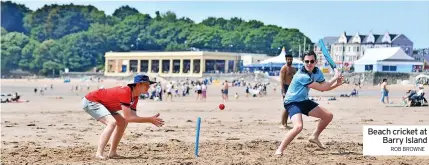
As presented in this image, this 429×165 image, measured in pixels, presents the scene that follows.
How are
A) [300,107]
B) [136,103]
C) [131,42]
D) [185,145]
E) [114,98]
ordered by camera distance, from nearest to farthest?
[114,98] < [136,103] < [300,107] < [185,145] < [131,42]

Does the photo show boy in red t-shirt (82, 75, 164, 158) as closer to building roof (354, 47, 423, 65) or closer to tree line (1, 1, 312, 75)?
building roof (354, 47, 423, 65)

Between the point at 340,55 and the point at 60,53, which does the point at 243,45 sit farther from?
the point at 60,53

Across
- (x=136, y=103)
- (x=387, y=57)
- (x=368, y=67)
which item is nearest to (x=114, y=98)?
(x=136, y=103)

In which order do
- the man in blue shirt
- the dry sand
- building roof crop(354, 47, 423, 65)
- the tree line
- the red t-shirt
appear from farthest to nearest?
the tree line → building roof crop(354, 47, 423, 65) → the man in blue shirt → the dry sand → the red t-shirt

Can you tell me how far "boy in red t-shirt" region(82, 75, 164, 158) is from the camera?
941cm

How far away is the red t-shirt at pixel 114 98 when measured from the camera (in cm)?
941

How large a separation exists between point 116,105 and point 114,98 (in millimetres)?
122

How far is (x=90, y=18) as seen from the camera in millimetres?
182125

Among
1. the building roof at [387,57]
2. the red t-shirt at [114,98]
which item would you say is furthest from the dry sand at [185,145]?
the building roof at [387,57]

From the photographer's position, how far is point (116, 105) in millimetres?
9578

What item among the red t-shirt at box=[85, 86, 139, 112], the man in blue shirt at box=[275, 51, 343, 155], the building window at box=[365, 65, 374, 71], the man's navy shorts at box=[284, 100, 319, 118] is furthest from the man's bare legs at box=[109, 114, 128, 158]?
the building window at box=[365, 65, 374, 71]

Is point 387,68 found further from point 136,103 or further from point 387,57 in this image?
point 136,103

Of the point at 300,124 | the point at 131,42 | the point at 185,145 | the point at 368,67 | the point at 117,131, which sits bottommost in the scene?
the point at 185,145

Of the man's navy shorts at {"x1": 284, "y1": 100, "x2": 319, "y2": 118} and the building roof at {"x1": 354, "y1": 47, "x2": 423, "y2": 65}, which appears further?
the building roof at {"x1": 354, "y1": 47, "x2": 423, "y2": 65}
